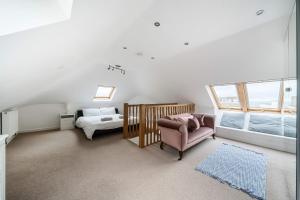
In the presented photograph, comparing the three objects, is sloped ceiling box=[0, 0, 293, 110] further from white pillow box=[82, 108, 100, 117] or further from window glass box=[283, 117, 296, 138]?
white pillow box=[82, 108, 100, 117]

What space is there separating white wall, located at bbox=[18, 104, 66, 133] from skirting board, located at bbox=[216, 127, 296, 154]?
598 centimetres

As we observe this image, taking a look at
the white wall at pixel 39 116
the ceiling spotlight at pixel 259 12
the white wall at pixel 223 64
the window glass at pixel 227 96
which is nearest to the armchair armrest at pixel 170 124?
the white wall at pixel 223 64

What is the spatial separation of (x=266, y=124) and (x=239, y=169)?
7.46 feet

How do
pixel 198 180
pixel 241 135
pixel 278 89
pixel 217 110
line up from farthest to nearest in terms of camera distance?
pixel 217 110 < pixel 241 135 < pixel 278 89 < pixel 198 180

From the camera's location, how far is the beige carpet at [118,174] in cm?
171

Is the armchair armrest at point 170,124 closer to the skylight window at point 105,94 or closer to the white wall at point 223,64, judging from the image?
the white wall at point 223,64

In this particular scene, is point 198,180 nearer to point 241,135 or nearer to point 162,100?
point 241,135

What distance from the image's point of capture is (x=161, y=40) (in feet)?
8.38

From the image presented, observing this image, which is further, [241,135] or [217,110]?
[217,110]

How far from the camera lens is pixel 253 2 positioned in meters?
1.63

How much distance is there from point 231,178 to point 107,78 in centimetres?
458

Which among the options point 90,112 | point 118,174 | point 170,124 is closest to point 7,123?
point 90,112

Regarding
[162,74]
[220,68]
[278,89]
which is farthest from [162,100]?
[278,89]

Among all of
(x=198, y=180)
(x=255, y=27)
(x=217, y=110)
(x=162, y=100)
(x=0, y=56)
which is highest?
(x=255, y=27)
